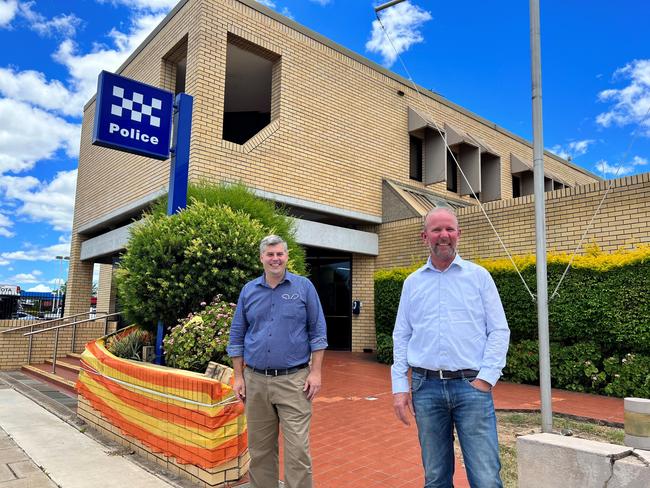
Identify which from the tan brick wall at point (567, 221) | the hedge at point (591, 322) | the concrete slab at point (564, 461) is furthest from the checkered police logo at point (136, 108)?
the tan brick wall at point (567, 221)

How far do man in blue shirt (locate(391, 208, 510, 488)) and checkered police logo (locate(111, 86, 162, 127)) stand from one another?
16.9 feet

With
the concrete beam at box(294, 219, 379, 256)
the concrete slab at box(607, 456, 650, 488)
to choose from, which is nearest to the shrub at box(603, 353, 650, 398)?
the concrete slab at box(607, 456, 650, 488)

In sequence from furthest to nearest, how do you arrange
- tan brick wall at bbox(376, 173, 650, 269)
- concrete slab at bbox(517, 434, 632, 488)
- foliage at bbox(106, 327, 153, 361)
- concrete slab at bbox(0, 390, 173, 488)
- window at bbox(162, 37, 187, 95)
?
window at bbox(162, 37, 187, 95)
tan brick wall at bbox(376, 173, 650, 269)
foliage at bbox(106, 327, 153, 361)
concrete slab at bbox(0, 390, 173, 488)
concrete slab at bbox(517, 434, 632, 488)

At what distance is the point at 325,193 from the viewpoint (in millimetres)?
12242

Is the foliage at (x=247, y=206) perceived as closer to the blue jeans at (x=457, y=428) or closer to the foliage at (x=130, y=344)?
the foliage at (x=130, y=344)

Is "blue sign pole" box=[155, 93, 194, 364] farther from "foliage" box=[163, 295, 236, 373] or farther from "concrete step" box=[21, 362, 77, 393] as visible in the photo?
"concrete step" box=[21, 362, 77, 393]

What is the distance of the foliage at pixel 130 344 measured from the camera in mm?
6023

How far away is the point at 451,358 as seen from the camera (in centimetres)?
226

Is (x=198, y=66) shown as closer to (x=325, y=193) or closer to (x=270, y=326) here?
(x=325, y=193)

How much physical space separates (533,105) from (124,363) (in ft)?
16.5

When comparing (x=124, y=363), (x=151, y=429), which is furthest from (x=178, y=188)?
(x=151, y=429)

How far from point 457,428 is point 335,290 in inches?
472

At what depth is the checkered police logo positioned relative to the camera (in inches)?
244

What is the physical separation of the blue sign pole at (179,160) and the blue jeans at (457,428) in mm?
4259
